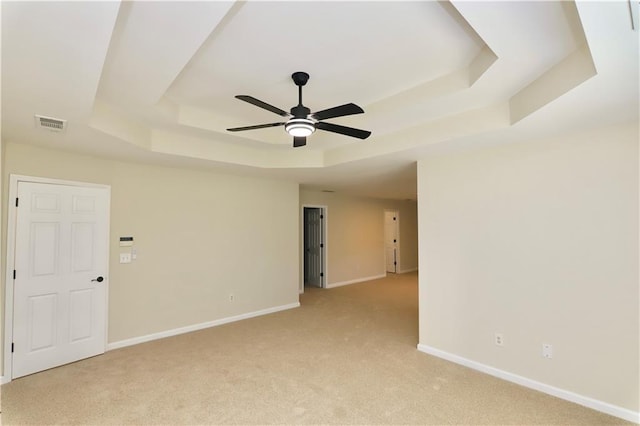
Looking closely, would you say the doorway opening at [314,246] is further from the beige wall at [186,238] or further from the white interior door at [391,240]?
the white interior door at [391,240]

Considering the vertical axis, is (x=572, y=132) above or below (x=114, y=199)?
above

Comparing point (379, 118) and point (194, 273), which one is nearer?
point (379, 118)

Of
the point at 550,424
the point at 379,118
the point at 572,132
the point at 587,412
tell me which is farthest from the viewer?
the point at 379,118

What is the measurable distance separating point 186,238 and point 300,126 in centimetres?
313

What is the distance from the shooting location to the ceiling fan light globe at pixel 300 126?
2.31 m

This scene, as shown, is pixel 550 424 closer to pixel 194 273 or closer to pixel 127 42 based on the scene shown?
pixel 127 42

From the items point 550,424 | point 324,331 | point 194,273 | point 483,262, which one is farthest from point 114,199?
point 550,424

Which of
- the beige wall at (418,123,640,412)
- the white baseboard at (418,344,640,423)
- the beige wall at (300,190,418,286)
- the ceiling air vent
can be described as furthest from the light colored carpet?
the beige wall at (300,190,418,286)

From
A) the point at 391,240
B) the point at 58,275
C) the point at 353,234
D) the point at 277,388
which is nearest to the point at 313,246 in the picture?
the point at 353,234

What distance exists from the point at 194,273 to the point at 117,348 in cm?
129

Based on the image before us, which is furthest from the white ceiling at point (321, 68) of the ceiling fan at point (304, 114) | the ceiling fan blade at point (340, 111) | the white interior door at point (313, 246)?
the white interior door at point (313, 246)

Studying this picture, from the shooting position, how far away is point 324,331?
457cm

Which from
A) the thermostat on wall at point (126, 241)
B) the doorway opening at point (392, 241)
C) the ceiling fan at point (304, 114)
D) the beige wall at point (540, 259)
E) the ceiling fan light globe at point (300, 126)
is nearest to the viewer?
the ceiling fan at point (304, 114)

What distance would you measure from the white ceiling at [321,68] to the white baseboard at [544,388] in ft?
7.64
